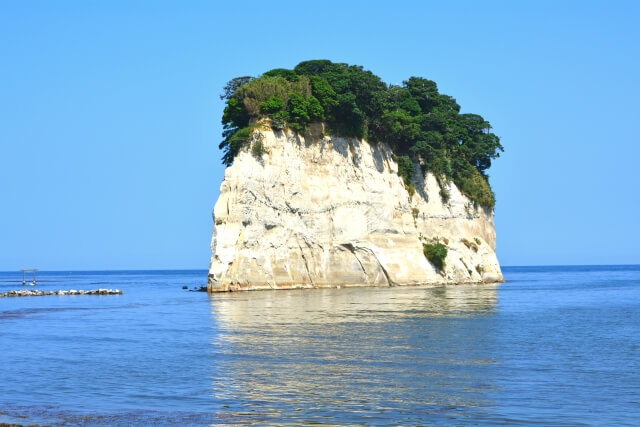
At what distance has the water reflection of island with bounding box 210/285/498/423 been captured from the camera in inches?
718

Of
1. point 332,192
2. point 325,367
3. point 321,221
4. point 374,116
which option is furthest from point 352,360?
point 374,116

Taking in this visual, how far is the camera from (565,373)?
22531 mm

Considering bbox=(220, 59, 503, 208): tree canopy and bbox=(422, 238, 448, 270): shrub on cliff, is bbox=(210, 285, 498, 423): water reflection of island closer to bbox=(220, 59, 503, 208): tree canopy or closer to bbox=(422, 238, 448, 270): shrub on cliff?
bbox=(220, 59, 503, 208): tree canopy

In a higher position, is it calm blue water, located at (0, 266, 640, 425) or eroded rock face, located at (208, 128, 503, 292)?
eroded rock face, located at (208, 128, 503, 292)

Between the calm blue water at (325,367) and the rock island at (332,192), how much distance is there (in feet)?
53.0

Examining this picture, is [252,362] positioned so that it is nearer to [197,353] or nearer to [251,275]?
[197,353]

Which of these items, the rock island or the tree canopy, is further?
the tree canopy

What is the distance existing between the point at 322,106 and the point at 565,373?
144ft

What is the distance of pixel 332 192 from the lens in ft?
213

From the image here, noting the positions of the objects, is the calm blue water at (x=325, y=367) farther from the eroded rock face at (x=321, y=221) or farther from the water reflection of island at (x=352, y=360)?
the eroded rock face at (x=321, y=221)

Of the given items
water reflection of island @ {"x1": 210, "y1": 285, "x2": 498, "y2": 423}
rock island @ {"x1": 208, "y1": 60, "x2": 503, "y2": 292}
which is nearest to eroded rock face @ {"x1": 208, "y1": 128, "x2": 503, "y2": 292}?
rock island @ {"x1": 208, "y1": 60, "x2": 503, "y2": 292}

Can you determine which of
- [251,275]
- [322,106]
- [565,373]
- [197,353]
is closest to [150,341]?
[197,353]

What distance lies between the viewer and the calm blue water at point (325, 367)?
693 inches

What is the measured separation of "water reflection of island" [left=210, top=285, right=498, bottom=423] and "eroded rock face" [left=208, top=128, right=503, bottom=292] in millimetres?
13206
